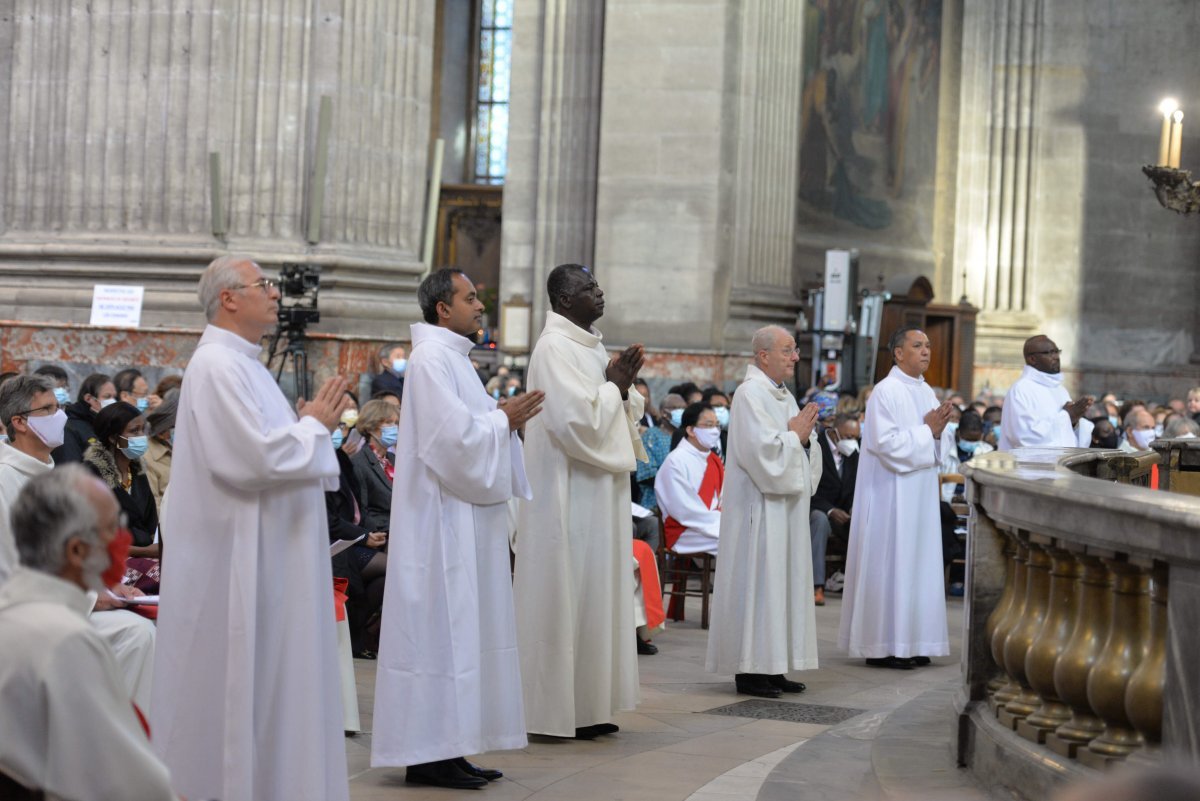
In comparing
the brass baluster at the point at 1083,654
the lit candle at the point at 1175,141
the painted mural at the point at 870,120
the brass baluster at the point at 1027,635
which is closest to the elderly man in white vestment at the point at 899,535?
the lit candle at the point at 1175,141

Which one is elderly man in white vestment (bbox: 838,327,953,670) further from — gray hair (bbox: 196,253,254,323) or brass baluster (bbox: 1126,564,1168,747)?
brass baluster (bbox: 1126,564,1168,747)

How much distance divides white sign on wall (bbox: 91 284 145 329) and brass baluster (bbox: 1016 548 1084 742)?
10281 mm

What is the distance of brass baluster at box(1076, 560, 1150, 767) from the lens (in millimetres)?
4254

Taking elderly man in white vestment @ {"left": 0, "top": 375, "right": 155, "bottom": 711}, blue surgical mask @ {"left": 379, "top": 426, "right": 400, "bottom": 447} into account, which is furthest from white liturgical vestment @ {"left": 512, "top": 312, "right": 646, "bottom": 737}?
blue surgical mask @ {"left": 379, "top": 426, "right": 400, "bottom": 447}

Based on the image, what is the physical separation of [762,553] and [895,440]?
5.33ft

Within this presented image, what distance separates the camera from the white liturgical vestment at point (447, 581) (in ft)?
20.8

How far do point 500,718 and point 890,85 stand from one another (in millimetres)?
18747

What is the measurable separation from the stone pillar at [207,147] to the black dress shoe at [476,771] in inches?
291

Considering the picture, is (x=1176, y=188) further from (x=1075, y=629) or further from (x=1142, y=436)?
(x=1142, y=436)

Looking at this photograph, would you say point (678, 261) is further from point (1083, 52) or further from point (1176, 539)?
point (1176, 539)

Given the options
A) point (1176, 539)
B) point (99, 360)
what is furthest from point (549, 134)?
point (1176, 539)

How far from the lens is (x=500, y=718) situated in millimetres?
6625

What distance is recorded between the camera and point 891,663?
1006cm

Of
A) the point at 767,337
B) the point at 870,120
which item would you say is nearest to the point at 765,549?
the point at 767,337
